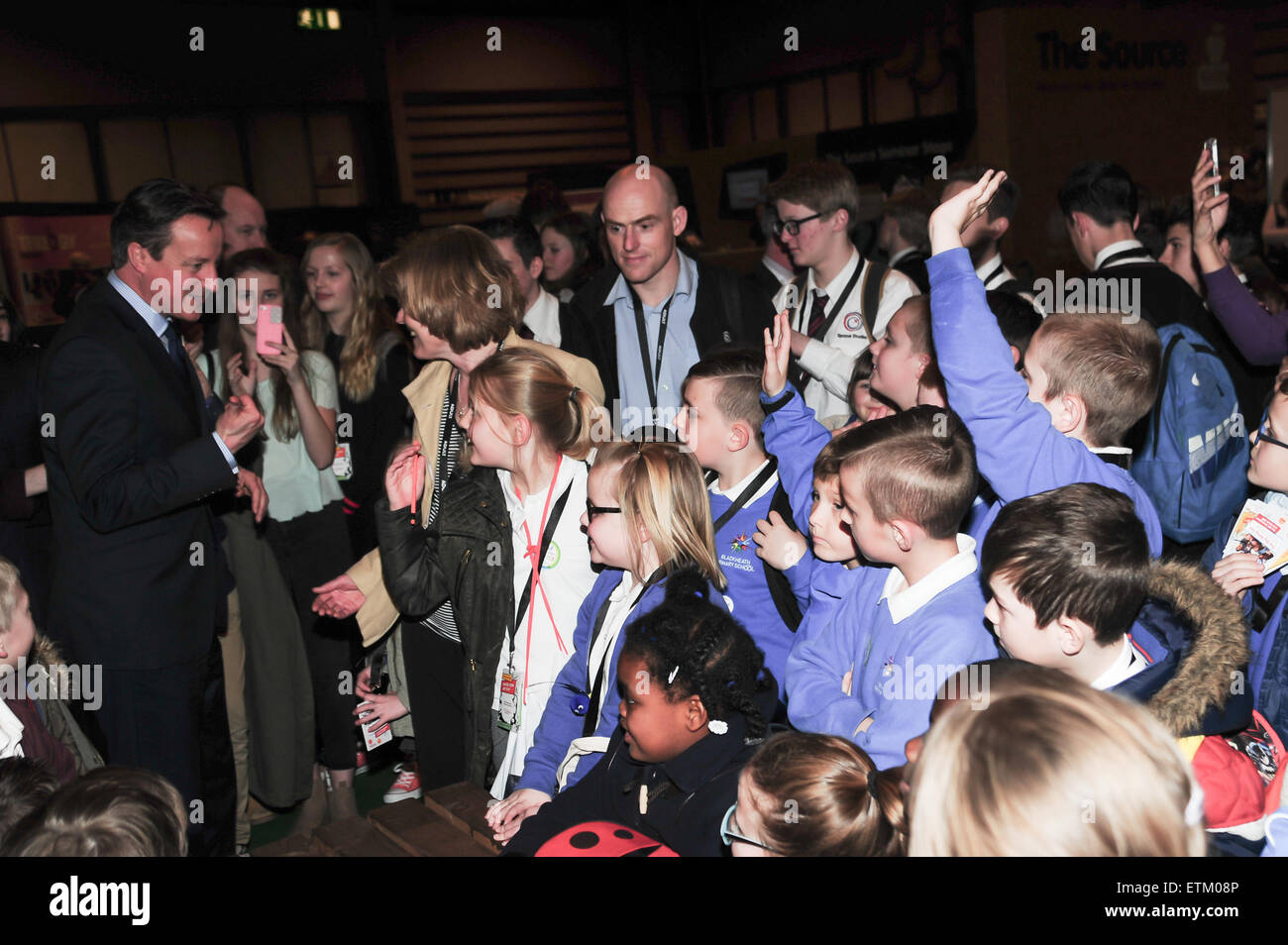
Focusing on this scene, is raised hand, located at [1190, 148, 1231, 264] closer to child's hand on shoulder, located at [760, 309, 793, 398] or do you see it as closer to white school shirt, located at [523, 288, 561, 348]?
child's hand on shoulder, located at [760, 309, 793, 398]

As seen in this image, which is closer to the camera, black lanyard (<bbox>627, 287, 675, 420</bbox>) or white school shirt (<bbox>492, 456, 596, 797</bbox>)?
white school shirt (<bbox>492, 456, 596, 797</bbox>)

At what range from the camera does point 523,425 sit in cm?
239

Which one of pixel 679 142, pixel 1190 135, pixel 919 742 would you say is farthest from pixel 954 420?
pixel 679 142

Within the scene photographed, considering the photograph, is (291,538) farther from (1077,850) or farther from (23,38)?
(23,38)

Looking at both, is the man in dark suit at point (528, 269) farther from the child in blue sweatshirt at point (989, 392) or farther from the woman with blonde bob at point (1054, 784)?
the woman with blonde bob at point (1054, 784)

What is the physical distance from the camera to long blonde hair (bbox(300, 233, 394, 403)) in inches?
139

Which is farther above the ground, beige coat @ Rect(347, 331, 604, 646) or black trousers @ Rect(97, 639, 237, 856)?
beige coat @ Rect(347, 331, 604, 646)

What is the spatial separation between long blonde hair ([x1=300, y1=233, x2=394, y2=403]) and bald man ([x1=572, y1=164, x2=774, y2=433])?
2.63ft

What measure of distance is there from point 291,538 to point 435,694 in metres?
1.01

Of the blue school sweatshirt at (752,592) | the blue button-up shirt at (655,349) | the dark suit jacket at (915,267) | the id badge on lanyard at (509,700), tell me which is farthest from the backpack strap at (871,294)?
the id badge on lanyard at (509,700)

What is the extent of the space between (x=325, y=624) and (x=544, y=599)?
1490mm

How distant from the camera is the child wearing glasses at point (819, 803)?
1.28 m

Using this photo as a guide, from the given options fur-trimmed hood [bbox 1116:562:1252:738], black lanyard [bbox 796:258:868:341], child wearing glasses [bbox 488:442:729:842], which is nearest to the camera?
fur-trimmed hood [bbox 1116:562:1252:738]

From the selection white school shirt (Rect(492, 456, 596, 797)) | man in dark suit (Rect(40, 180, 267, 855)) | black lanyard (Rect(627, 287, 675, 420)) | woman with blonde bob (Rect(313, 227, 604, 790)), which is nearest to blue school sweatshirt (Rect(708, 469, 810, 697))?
white school shirt (Rect(492, 456, 596, 797))
